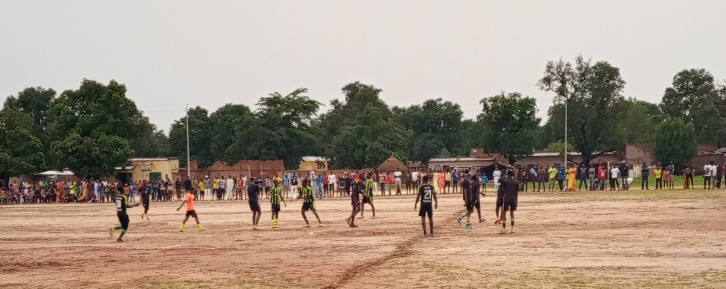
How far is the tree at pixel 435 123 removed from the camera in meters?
133

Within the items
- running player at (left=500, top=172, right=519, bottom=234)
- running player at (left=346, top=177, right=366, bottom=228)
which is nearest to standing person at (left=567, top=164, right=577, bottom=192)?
running player at (left=346, top=177, right=366, bottom=228)

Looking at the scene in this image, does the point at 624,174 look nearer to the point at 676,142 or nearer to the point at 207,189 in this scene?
the point at 207,189

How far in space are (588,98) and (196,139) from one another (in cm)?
5413

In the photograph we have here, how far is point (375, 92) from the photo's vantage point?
390ft

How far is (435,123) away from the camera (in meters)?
138

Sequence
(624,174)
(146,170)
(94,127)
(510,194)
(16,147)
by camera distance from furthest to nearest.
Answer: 1. (146,170)
2. (16,147)
3. (94,127)
4. (624,174)
5. (510,194)

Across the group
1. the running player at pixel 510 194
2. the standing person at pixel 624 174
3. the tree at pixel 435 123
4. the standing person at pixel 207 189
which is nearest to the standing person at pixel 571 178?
the standing person at pixel 624 174

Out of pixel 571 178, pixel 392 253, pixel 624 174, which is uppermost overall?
pixel 624 174

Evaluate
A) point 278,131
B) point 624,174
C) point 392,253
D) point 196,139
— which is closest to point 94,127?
point 278,131

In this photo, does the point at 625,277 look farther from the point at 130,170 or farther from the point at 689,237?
the point at 130,170

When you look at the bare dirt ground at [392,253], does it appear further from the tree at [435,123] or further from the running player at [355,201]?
the tree at [435,123]

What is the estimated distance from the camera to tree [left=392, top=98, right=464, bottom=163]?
5241 inches

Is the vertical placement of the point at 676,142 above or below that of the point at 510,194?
above

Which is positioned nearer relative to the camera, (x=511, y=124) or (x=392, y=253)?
(x=392, y=253)
